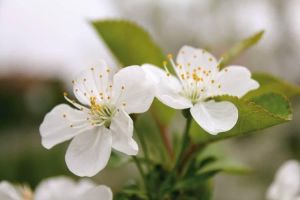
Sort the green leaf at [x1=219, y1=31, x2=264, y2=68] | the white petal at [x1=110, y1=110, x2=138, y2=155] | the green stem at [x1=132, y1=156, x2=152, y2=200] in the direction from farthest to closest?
the green leaf at [x1=219, y1=31, x2=264, y2=68] → the green stem at [x1=132, y1=156, x2=152, y2=200] → the white petal at [x1=110, y1=110, x2=138, y2=155]

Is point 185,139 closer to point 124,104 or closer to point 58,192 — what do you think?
point 124,104

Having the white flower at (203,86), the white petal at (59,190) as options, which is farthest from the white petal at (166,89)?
the white petal at (59,190)

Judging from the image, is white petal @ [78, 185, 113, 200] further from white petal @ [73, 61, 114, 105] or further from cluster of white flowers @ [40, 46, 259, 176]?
white petal @ [73, 61, 114, 105]

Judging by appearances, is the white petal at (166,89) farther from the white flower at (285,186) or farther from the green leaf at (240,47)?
the white flower at (285,186)

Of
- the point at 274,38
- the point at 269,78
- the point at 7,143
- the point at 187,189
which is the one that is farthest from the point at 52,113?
the point at 274,38

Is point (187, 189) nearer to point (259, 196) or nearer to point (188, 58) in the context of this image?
point (188, 58)

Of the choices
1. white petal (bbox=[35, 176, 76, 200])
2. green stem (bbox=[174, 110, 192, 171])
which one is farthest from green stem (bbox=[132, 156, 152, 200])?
white petal (bbox=[35, 176, 76, 200])
